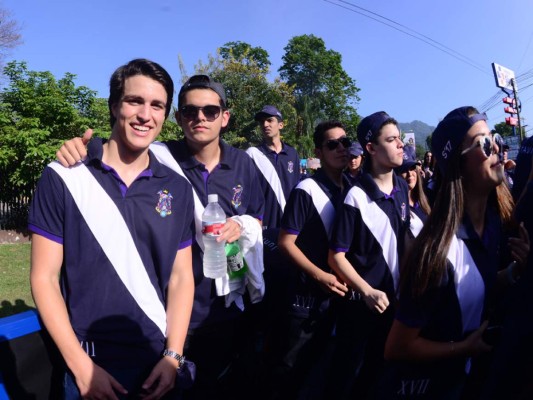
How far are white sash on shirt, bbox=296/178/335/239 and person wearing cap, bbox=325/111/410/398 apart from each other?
28 cm

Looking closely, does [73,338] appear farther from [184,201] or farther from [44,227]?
[184,201]

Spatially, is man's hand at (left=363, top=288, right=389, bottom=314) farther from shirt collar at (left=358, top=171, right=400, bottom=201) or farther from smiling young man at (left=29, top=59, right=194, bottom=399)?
smiling young man at (left=29, top=59, right=194, bottom=399)

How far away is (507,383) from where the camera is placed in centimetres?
143

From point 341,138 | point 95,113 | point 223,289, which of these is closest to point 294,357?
point 223,289

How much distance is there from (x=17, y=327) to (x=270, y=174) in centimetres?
399

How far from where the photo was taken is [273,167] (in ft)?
18.5

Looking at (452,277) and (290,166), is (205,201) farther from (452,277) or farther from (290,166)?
(290,166)

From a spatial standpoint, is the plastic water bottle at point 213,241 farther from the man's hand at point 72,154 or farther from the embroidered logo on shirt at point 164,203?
the man's hand at point 72,154

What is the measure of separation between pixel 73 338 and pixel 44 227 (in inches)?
20.8

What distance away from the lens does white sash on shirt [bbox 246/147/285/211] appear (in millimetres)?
5410

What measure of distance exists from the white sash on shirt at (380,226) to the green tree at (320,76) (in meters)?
45.1

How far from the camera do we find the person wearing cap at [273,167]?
522 cm

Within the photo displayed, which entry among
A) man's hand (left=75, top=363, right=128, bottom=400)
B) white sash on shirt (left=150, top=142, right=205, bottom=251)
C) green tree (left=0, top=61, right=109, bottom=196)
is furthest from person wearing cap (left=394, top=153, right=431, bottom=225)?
green tree (left=0, top=61, right=109, bottom=196)

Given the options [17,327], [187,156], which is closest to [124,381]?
[17,327]
